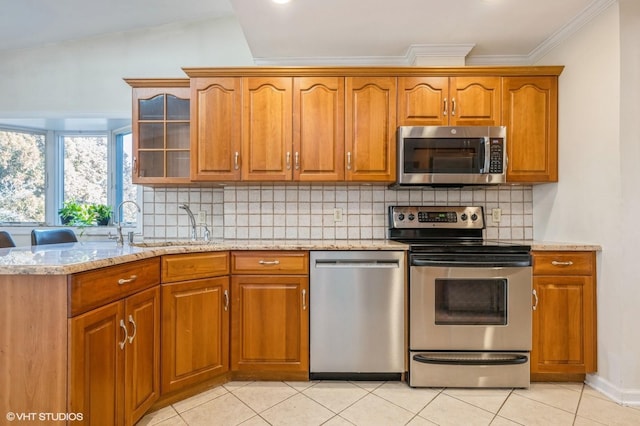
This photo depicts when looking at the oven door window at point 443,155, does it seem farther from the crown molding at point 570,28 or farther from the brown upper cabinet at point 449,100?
the crown molding at point 570,28

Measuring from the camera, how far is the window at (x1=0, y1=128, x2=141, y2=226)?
3467 mm

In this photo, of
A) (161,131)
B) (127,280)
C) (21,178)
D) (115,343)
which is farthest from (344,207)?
(21,178)

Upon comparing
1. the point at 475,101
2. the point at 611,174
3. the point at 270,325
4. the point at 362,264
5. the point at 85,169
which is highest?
the point at 475,101

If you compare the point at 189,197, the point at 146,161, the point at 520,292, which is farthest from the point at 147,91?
the point at 520,292

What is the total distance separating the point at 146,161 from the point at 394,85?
2.00 metres

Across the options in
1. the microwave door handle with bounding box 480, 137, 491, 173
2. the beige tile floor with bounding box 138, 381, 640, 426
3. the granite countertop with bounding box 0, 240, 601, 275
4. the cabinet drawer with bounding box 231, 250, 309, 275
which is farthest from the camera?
the microwave door handle with bounding box 480, 137, 491, 173

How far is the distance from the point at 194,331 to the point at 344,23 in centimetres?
225

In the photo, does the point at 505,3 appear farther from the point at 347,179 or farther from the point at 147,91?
the point at 147,91

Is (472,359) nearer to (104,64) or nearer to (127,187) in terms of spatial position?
(127,187)

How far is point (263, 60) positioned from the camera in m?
2.78

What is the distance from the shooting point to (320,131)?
96.2 inches

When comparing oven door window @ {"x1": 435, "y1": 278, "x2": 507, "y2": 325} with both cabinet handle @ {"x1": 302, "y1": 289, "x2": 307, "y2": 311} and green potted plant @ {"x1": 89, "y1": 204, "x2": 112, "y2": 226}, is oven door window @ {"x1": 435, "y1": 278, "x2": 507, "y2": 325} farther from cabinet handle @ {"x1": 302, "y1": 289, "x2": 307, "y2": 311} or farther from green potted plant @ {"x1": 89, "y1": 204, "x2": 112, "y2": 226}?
green potted plant @ {"x1": 89, "y1": 204, "x2": 112, "y2": 226}

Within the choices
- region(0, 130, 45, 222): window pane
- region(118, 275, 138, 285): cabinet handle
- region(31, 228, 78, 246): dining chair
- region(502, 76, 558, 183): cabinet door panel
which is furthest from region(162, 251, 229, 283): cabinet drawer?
region(0, 130, 45, 222): window pane

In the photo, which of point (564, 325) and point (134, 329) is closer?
point (134, 329)
